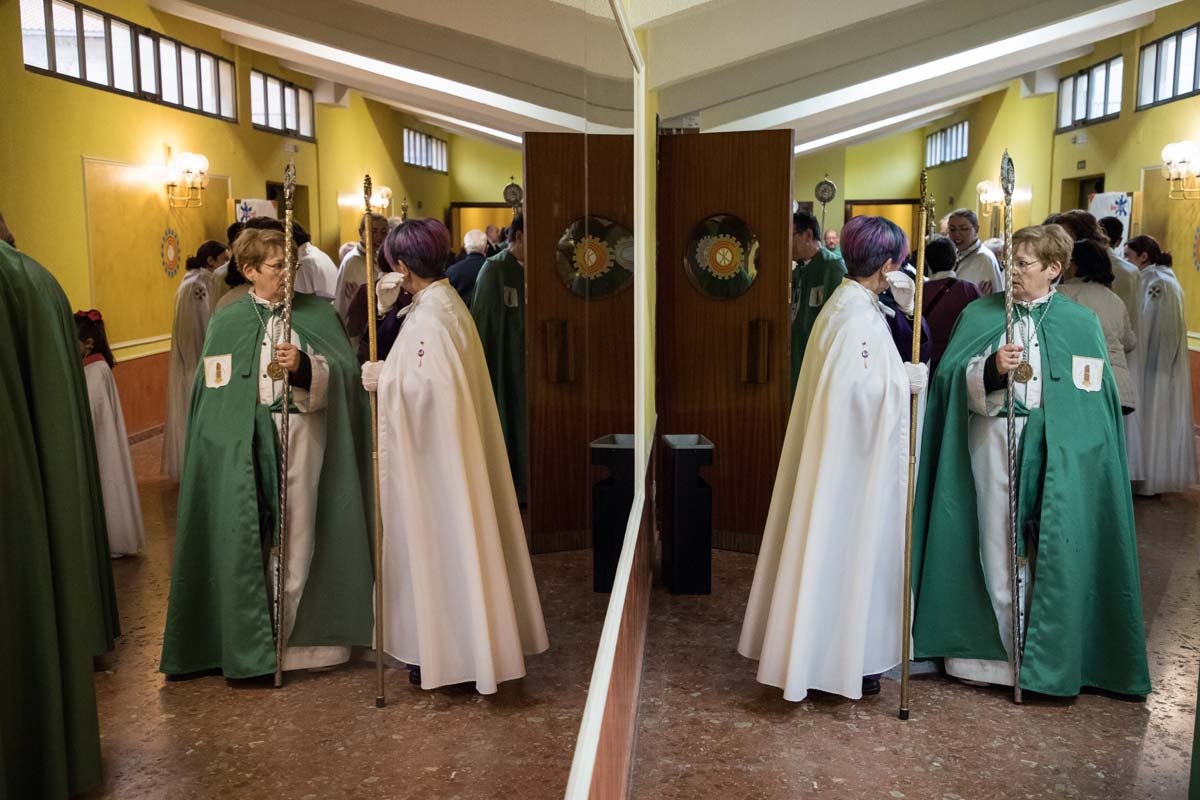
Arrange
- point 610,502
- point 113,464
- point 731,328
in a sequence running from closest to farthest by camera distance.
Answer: point 113,464 → point 610,502 → point 731,328

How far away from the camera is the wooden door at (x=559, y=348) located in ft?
4.59

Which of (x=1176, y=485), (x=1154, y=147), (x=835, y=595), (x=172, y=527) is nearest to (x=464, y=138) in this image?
(x=172, y=527)

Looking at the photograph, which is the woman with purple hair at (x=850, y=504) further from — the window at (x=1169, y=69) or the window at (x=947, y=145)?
the window at (x=947, y=145)

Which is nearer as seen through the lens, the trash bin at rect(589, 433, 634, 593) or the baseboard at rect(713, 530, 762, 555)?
the trash bin at rect(589, 433, 634, 593)

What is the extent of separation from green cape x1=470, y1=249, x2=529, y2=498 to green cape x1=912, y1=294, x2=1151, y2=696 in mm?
3047

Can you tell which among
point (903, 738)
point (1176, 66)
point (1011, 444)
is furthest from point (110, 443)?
point (1176, 66)

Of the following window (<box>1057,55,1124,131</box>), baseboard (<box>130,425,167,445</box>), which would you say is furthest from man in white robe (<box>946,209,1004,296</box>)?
baseboard (<box>130,425,167,445</box>)

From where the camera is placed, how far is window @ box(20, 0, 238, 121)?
2.02 ft

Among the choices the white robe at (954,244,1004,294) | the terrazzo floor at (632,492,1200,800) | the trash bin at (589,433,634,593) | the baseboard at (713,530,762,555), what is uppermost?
the white robe at (954,244,1004,294)

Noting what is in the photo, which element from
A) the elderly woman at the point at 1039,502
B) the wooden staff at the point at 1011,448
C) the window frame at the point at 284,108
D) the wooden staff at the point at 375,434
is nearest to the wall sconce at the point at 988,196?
the elderly woman at the point at 1039,502

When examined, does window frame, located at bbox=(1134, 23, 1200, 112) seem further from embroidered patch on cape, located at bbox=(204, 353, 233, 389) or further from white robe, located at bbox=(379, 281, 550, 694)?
embroidered patch on cape, located at bbox=(204, 353, 233, 389)

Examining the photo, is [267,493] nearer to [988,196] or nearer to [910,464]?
[910,464]

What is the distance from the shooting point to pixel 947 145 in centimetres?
1065

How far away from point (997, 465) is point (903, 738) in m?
1.06
